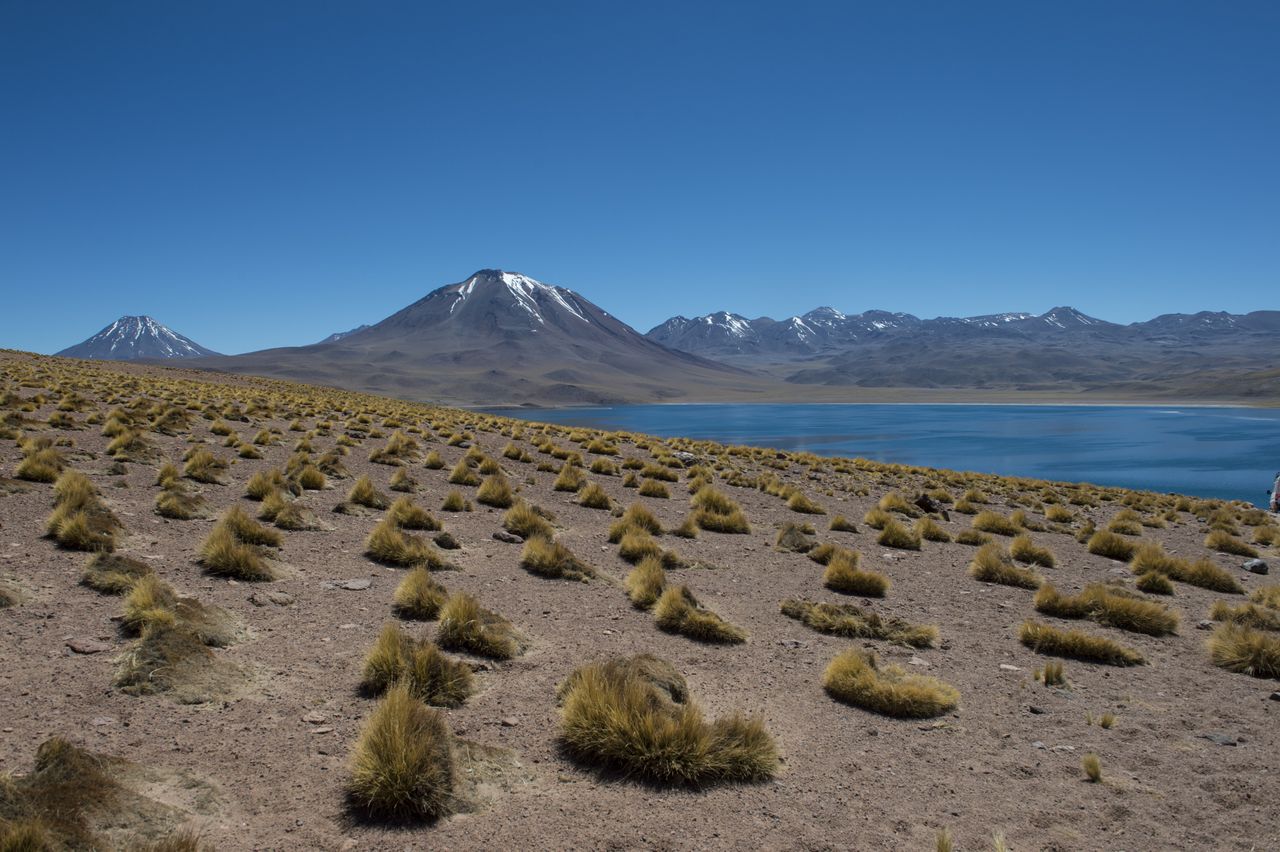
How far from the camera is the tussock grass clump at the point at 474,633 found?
5805mm

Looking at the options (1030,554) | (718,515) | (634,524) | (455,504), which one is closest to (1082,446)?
(1030,554)

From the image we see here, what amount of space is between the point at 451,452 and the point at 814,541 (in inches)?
397

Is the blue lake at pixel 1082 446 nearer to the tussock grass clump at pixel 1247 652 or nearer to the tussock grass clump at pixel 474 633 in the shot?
the tussock grass clump at pixel 1247 652

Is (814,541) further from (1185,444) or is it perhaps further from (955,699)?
(1185,444)

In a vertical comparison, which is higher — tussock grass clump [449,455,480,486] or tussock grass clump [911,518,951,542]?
tussock grass clump [449,455,480,486]

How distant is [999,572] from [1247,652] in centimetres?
328

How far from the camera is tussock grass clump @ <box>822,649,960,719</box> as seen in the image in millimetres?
5445

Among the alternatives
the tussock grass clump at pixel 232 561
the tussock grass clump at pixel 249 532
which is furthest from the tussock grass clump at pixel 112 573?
the tussock grass clump at pixel 249 532

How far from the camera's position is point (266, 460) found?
1422 cm

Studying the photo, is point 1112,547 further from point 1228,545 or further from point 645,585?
point 645,585

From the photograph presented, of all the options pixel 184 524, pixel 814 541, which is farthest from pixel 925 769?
pixel 184 524

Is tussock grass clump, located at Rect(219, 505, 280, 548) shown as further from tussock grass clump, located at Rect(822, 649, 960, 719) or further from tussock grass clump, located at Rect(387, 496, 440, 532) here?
tussock grass clump, located at Rect(822, 649, 960, 719)

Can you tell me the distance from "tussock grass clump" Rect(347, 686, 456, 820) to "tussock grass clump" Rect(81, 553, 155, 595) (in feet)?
10.6

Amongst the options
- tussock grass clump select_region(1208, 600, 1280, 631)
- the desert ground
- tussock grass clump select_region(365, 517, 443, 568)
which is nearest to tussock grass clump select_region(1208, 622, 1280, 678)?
the desert ground
